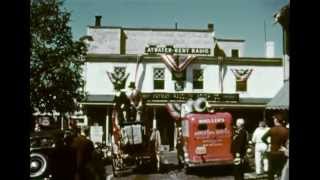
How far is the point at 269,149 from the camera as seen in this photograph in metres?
9.17

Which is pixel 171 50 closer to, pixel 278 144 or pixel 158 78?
pixel 158 78

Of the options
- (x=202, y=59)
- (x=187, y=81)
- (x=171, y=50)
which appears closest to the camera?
(x=187, y=81)

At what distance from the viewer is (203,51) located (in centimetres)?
3316

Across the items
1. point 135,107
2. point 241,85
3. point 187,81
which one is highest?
point 187,81

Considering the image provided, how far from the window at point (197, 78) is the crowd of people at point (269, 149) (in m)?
16.6

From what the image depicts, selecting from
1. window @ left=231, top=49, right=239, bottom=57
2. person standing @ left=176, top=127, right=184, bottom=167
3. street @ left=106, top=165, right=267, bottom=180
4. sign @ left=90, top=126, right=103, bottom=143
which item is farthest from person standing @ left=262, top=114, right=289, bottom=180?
window @ left=231, top=49, right=239, bottom=57

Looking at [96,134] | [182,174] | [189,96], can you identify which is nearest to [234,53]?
[189,96]

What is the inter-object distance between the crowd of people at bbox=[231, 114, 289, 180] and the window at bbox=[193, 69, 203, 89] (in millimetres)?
16566

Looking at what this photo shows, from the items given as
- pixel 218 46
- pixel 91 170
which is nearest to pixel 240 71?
pixel 218 46

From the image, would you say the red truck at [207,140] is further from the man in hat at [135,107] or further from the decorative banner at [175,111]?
the decorative banner at [175,111]

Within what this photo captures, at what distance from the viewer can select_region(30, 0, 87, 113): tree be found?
15078 mm

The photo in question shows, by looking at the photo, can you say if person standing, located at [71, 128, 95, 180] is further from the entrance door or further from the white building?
the entrance door

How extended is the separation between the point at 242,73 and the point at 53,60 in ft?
49.4

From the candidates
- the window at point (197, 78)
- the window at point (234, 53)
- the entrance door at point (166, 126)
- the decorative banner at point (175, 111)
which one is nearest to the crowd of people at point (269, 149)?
the decorative banner at point (175, 111)
